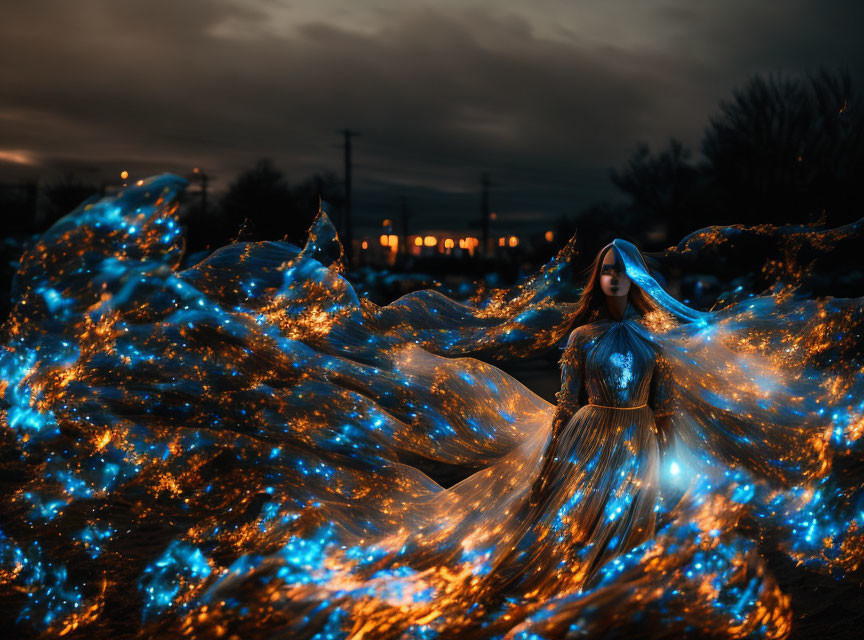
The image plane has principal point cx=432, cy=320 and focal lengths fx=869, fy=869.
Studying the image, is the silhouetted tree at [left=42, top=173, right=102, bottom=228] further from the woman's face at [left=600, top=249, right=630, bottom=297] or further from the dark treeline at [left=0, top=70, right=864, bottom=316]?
the woman's face at [left=600, top=249, right=630, bottom=297]

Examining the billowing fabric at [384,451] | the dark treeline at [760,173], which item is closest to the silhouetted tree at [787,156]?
the dark treeline at [760,173]

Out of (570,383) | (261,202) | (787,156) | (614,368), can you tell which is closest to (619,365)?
(614,368)

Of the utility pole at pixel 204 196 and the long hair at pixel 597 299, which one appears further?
the utility pole at pixel 204 196

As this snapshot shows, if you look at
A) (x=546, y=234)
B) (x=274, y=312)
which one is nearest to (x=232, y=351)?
(x=274, y=312)

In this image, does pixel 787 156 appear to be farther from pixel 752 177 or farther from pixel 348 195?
pixel 348 195

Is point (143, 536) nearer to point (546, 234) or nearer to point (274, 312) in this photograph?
point (274, 312)

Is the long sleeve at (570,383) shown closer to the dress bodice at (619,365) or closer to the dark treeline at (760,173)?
the dress bodice at (619,365)

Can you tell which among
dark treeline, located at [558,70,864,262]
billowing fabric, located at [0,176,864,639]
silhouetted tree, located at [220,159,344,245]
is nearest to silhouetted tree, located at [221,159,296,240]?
silhouetted tree, located at [220,159,344,245]
